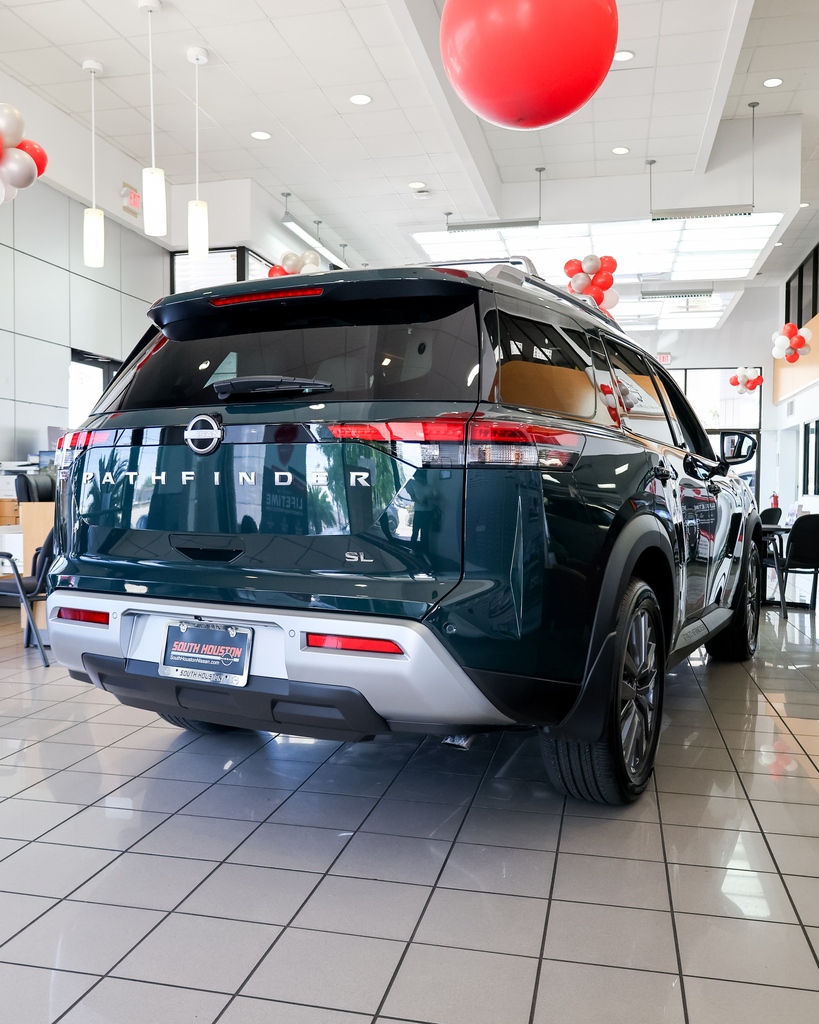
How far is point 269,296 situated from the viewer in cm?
215

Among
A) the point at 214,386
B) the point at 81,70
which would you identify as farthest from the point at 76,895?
the point at 81,70

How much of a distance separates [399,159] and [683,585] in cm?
777

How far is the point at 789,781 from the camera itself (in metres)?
2.79

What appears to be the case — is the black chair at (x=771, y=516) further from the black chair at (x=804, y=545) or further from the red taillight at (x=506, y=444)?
the red taillight at (x=506, y=444)

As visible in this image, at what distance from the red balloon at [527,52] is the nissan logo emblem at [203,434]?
1.93 metres

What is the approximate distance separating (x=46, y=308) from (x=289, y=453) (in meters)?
7.50

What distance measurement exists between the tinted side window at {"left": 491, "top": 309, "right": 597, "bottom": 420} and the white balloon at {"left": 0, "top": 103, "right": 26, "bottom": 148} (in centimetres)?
394

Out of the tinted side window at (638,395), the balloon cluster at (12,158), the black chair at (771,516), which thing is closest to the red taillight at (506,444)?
the tinted side window at (638,395)

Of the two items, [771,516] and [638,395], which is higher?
[638,395]

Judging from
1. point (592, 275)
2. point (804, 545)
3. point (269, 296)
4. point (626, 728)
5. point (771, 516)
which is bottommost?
point (626, 728)

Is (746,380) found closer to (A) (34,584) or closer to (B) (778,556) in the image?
(B) (778,556)

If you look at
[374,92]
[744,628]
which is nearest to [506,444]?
[744,628]

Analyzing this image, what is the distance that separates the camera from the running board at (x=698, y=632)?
2.98 m

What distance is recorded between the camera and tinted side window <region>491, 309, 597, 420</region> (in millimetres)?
2016
